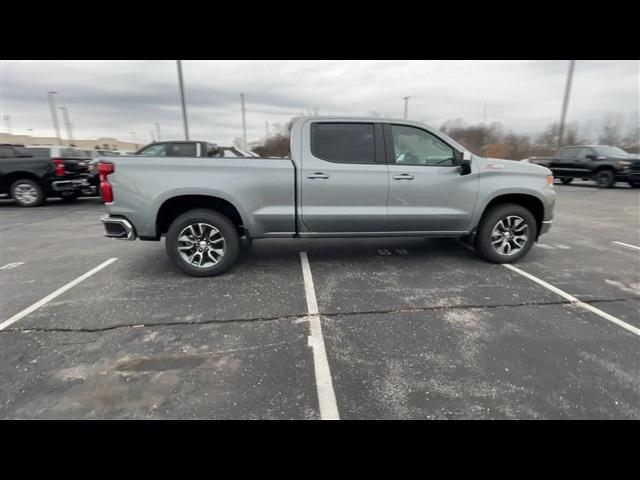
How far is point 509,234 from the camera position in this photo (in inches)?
→ 181

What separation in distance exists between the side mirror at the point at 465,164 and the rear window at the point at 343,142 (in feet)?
3.79

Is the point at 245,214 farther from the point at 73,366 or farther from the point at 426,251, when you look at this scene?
the point at 426,251

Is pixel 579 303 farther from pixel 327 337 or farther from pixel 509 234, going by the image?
pixel 327 337

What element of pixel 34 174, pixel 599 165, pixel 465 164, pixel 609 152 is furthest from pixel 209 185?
A: pixel 609 152

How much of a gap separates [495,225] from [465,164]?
100 cm

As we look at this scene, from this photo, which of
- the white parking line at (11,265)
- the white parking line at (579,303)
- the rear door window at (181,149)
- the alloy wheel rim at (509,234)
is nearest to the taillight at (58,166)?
the rear door window at (181,149)

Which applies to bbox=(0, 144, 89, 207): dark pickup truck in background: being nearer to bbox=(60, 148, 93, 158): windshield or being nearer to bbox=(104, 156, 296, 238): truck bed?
bbox=(60, 148, 93, 158): windshield

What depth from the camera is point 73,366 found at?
2477mm

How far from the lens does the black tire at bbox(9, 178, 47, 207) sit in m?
9.82

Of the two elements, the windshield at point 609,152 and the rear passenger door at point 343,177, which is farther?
the windshield at point 609,152

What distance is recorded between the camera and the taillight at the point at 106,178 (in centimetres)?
374

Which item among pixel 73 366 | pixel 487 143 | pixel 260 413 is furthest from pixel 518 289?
pixel 487 143

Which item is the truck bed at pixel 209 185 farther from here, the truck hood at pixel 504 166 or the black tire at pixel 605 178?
the black tire at pixel 605 178

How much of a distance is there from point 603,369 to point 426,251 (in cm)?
292
